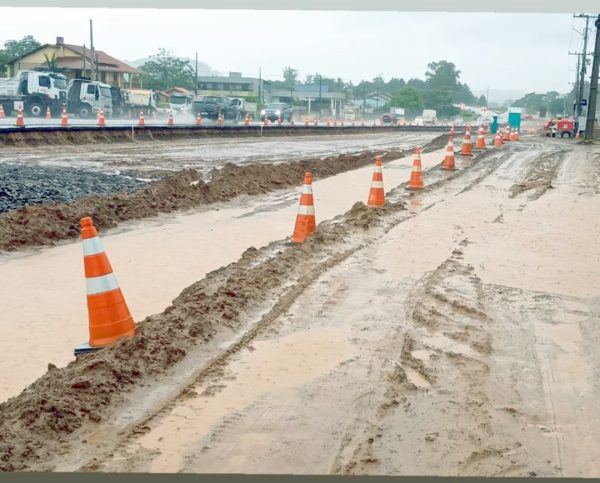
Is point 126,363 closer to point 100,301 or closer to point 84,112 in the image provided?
point 100,301

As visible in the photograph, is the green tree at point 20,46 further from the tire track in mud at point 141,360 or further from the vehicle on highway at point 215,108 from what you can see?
the tire track in mud at point 141,360

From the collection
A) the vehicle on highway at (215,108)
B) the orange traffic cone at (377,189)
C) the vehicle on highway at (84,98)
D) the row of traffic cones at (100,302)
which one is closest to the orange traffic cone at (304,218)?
the orange traffic cone at (377,189)

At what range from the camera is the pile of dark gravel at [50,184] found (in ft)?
37.4

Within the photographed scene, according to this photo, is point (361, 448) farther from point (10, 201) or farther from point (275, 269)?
point (10, 201)

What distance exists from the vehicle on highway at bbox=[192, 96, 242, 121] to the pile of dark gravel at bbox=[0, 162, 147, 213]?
28.6 meters

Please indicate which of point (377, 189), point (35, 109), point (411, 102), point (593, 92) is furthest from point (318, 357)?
point (411, 102)

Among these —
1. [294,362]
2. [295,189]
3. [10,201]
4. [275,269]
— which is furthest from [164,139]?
[294,362]

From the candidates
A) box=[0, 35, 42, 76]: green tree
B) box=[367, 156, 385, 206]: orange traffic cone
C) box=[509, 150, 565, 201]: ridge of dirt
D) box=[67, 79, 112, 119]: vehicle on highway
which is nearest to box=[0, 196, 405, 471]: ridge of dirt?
box=[367, 156, 385, 206]: orange traffic cone

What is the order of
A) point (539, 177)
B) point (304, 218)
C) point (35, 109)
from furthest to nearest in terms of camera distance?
point (35, 109)
point (539, 177)
point (304, 218)

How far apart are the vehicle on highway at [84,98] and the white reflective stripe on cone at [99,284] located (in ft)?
125

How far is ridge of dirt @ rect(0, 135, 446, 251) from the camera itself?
9.03 metres

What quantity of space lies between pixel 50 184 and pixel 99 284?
338 inches

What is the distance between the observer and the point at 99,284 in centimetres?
495

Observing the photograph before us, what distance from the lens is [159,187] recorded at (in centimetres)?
1268
